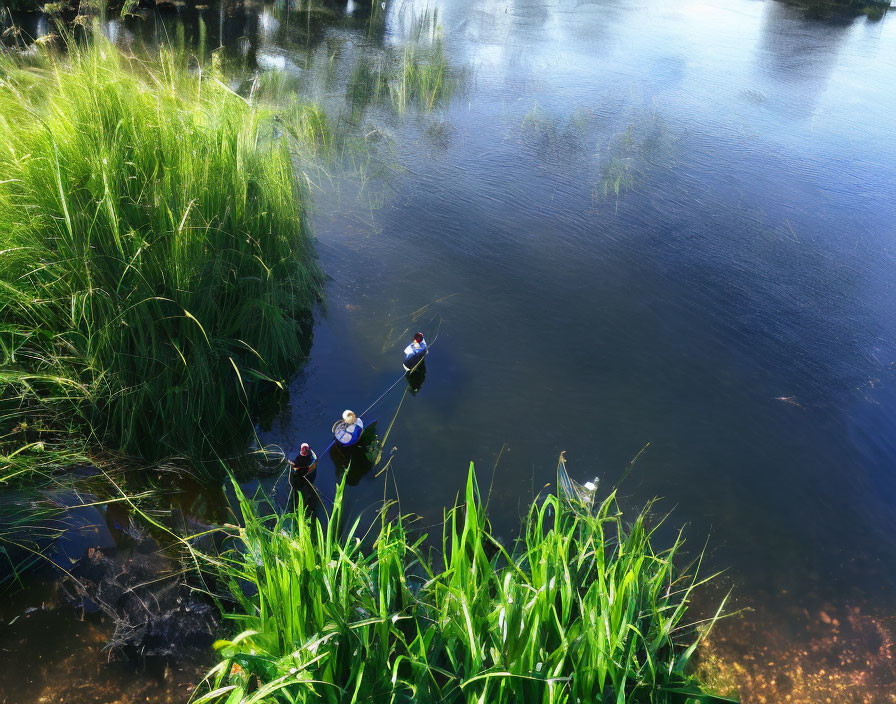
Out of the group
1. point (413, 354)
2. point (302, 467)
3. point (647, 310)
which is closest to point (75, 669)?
point (302, 467)

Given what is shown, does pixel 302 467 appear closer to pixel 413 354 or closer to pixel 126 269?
pixel 413 354

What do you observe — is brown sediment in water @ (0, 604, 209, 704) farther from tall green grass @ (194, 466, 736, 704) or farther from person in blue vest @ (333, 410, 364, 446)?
person in blue vest @ (333, 410, 364, 446)

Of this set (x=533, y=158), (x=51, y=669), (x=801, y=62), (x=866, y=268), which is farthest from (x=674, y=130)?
(x=51, y=669)

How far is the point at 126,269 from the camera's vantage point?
3.26 meters

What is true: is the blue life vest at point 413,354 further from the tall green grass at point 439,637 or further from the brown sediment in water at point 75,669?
the brown sediment in water at point 75,669

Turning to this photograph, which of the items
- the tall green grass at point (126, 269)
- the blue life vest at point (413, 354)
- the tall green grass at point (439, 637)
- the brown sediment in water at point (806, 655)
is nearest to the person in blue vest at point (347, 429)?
the tall green grass at point (126, 269)

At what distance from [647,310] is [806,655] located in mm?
2798

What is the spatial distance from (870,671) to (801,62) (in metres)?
10.3

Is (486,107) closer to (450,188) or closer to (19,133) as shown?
(450,188)

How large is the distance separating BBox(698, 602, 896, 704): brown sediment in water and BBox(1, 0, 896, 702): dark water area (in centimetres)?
2

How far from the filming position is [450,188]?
664cm

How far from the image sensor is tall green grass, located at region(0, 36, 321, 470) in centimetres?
350

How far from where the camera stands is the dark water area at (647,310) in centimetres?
393

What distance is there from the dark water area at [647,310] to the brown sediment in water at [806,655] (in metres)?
0.02
